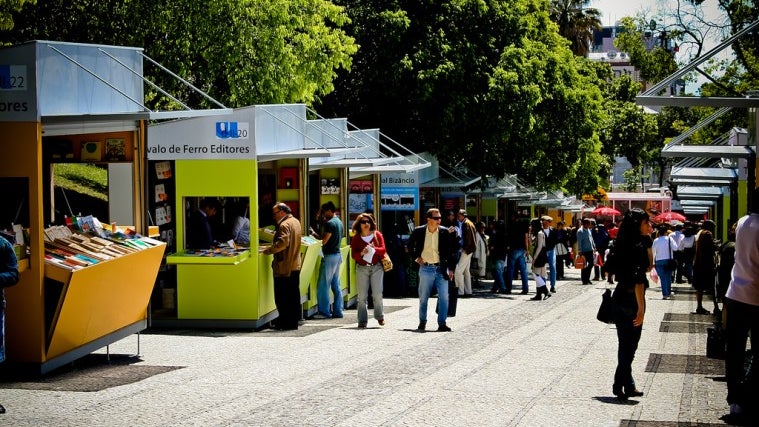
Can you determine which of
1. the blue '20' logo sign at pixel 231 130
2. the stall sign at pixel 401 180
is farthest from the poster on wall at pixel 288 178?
the stall sign at pixel 401 180

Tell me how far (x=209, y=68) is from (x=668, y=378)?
19.5 m

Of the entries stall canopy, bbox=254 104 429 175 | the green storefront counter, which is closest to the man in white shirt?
the green storefront counter

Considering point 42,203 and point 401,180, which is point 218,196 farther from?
point 401,180

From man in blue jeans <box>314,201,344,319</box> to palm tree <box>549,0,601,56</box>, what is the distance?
52.6 m

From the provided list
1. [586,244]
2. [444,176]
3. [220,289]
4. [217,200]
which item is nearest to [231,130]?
[220,289]

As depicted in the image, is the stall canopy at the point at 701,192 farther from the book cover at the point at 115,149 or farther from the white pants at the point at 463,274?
the book cover at the point at 115,149

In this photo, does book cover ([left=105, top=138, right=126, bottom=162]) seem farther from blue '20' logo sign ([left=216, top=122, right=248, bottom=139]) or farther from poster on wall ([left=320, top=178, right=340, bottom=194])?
poster on wall ([left=320, top=178, right=340, bottom=194])

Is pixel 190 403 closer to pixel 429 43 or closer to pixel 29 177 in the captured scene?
pixel 29 177

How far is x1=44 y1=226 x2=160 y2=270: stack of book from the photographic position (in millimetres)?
13141

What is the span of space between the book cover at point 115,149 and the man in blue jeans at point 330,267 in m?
5.33

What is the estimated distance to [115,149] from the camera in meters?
15.7

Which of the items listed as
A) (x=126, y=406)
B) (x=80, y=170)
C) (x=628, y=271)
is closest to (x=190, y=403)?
(x=126, y=406)

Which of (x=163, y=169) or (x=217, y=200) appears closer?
(x=163, y=169)

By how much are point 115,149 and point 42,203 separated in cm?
294
